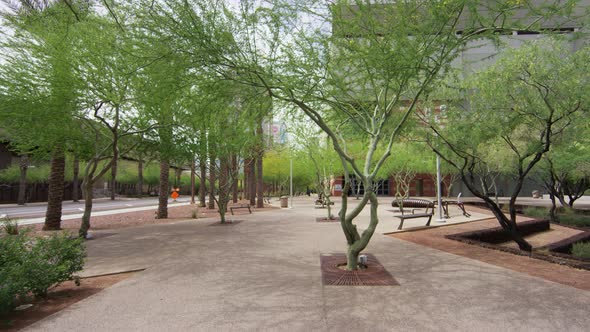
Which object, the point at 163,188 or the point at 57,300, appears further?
the point at 163,188

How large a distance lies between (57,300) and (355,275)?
16.1 ft

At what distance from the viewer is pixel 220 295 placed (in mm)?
5074

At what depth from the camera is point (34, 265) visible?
4758 millimetres

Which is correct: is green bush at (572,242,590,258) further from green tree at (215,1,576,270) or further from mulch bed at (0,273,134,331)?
mulch bed at (0,273,134,331)

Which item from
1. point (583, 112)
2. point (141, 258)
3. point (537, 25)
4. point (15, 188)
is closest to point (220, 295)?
Result: point (141, 258)

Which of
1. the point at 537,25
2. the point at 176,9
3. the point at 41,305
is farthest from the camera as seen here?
the point at 537,25

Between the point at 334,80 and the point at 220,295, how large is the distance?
187 inches

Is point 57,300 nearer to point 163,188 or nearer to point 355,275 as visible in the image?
point 355,275

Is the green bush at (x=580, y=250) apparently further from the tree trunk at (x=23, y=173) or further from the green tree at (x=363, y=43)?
the tree trunk at (x=23, y=173)

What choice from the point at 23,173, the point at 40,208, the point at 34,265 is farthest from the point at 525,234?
the point at 23,173

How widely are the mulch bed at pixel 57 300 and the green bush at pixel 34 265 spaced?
15 centimetres

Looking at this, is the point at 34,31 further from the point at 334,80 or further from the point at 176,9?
the point at 334,80

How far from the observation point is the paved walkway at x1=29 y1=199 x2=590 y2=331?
405 cm

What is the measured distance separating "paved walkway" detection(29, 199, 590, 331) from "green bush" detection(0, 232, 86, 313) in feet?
1.88
